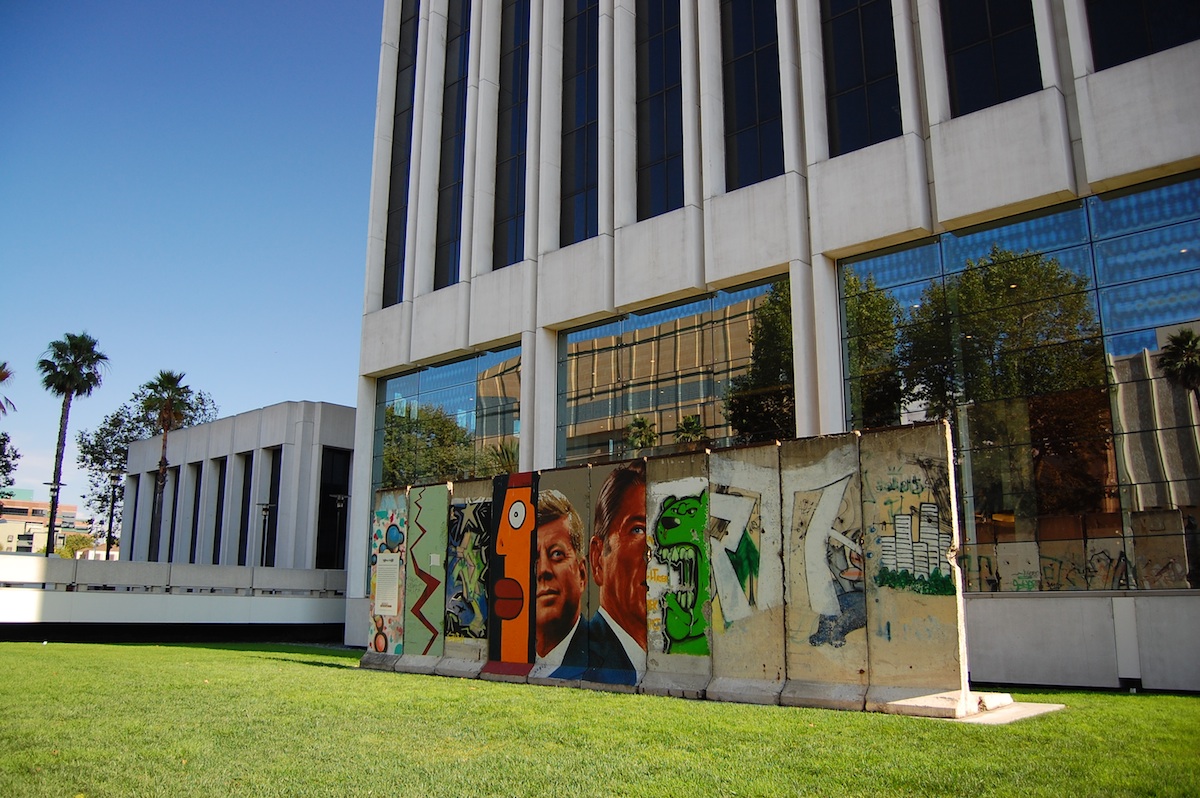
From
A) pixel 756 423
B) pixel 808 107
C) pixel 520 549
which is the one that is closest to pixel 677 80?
pixel 808 107

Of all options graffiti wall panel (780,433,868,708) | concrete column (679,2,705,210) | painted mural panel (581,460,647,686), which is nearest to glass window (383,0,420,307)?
concrete column (679,2,705,210)

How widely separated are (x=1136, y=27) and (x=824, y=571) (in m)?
14.9

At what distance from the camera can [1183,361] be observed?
1833 centimetres

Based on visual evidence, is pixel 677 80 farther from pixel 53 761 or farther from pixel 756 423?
pixel 53 761

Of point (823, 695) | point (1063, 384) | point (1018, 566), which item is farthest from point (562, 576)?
point (1063, 384)

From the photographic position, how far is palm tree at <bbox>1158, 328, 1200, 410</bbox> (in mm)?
18219

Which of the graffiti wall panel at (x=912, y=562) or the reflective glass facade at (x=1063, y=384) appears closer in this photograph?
the graffiti wall panel at (x=912, y=562)

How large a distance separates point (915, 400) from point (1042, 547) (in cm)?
436

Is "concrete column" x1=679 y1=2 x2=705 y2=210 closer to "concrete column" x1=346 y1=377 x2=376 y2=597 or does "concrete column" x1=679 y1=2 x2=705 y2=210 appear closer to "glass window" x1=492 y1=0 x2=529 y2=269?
"glass window" x1=492 y1=0 x2=529 y2=269

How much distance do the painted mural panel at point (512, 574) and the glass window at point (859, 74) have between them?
12.8 m

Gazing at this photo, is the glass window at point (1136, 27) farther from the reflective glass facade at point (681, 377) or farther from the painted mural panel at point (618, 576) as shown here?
the painted mural panel at point (618, 576)

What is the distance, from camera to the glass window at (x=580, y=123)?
30.2 meters

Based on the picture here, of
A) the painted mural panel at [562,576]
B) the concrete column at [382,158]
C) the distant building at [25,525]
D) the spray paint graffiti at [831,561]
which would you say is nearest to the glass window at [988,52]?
the spray paint graffiti at [831,561]

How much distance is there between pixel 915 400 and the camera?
21906mm
